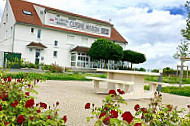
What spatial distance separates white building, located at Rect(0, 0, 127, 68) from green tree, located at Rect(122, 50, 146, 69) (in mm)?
6634

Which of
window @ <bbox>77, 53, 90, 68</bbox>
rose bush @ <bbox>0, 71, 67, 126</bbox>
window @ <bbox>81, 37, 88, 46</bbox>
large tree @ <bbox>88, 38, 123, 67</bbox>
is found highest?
window @ <bbox>81, 37, 88, 46</bbox>

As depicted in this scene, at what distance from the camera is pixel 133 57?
34719 millimetres

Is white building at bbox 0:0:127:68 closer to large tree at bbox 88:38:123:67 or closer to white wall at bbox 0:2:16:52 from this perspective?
white wall at bbox 0:2:16:52

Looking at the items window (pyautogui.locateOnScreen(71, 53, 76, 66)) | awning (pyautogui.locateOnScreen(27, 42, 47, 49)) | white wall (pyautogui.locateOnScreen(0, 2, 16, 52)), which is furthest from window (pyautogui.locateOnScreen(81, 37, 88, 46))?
white wall (pyautogui.locateOnScreen(0, 2, 16, 52))

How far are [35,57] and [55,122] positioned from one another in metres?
25.3

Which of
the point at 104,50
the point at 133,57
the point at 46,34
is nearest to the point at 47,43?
the point at 46,34

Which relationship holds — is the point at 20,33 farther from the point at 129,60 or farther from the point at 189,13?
the point at 189,13

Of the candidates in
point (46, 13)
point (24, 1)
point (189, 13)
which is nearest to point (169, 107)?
point (189, 13)

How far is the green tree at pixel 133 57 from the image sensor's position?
34.5 metres

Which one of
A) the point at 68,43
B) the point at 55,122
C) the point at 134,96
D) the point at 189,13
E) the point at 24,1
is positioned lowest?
the point at 134,96

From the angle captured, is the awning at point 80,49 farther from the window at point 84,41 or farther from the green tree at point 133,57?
the green tree at point 133,57

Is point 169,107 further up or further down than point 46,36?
further down

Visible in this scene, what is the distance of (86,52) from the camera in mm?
30328

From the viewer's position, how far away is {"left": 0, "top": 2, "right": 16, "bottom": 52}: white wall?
87.7 feet
